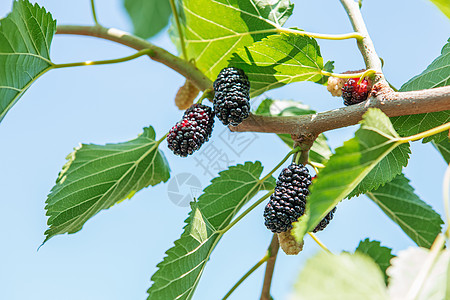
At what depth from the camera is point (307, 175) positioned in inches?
30.5

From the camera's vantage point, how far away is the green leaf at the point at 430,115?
78 cm

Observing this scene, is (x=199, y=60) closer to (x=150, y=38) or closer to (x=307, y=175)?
(x=150, y=38)

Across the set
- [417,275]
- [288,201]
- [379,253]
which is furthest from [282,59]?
[417,275]

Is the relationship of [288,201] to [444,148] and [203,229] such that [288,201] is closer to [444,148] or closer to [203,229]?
[203,229]

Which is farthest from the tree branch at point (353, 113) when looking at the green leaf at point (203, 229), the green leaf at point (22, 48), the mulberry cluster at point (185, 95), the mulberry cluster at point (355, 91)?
the green leaf at point (22, 48)

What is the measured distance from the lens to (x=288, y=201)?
75cm

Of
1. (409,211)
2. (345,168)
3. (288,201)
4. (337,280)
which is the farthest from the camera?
(409,211)

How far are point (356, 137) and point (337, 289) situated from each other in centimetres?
21

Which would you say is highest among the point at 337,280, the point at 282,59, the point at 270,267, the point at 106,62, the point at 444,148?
the point at 444,148

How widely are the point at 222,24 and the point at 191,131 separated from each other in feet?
0.86

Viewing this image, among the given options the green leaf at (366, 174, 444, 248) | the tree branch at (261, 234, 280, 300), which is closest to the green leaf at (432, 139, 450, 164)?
the green leaf at (366, 174, 444, 248)

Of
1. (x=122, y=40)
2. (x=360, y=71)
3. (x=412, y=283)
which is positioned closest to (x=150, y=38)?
(x=122, y=40)

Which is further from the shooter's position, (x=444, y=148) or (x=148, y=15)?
(x=148, y=15)

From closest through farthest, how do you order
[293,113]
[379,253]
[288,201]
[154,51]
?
[288,201], [379,253], [154,51], [293,113]
